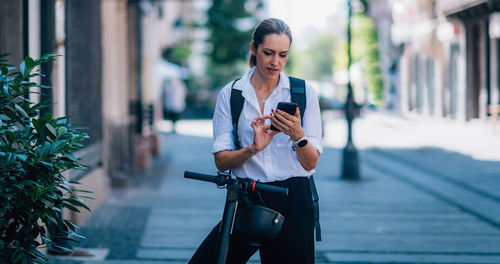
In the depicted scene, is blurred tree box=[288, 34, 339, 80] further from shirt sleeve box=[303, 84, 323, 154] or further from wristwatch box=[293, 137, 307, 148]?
wristwatch box=[293, 137, 307, 148]

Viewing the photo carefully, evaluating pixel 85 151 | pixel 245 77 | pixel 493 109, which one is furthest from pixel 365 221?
pixel 493 109

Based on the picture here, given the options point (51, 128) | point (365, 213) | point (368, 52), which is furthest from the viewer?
point (368, 52)

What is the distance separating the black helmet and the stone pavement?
3.44 metres

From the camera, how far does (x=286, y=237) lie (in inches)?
136

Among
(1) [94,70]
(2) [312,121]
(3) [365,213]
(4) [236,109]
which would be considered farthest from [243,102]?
(1) [94,70]

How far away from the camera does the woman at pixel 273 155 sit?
3.42m

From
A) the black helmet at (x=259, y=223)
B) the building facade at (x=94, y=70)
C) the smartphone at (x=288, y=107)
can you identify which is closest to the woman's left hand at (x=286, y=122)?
the smartphone at (x=288, y=107)

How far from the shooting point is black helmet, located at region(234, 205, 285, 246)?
328 cm

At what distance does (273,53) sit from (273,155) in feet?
1.57

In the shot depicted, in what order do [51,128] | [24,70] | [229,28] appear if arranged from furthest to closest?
1. [229,28]
2. [24,70]
3. [51,128]

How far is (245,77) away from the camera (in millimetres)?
3611

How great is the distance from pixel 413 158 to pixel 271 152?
1377 centimetres

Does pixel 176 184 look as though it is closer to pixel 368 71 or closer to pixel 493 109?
pixel 493 109

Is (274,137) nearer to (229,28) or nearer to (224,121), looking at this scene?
(224,121)
